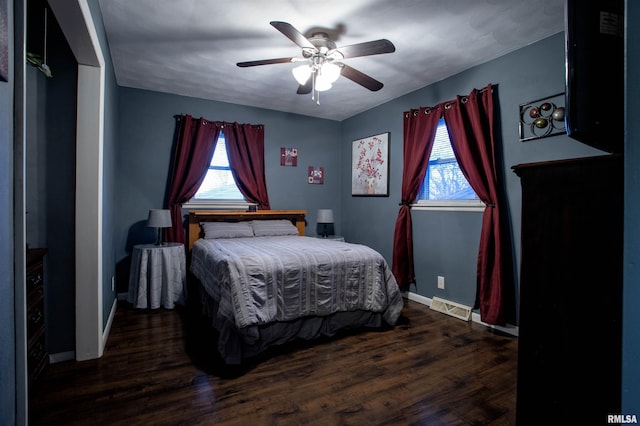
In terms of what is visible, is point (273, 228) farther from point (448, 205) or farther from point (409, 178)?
point (448, 205)

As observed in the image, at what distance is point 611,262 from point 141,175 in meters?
4.31

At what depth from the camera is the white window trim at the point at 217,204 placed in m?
4.12

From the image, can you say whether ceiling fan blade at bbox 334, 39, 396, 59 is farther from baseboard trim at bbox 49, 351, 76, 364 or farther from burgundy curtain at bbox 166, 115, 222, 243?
baseboard trim at bbox 49, 351, 76, 364

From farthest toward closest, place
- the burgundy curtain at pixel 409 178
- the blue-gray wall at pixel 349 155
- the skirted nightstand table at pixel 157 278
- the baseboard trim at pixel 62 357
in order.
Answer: the burgundy curtain at pixel 409 178 < the skirted nightstand table at pixel 157 278 < the blue-gray wall at pixel 349 155 < the baseboard trim at pixel 62 357

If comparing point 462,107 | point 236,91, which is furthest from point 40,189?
point 462,107

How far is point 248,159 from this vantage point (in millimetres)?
4395

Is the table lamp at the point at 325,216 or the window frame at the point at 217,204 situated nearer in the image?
the window frame at the point at 217,204

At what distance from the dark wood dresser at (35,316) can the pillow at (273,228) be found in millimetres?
2308

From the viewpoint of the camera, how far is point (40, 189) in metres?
2.02

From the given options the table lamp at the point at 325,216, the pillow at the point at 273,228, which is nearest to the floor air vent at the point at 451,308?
the table lamp at the point at 325,216

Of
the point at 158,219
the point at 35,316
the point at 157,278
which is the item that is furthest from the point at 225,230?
the point at 35,316

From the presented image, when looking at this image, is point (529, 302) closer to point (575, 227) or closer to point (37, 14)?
point (575, 227)

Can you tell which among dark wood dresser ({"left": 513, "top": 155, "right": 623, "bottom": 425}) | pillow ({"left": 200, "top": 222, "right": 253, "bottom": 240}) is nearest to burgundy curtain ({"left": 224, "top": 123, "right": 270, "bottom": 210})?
pillow ({"left": 200, "top": 222, "right": 253, "bottom": 240})

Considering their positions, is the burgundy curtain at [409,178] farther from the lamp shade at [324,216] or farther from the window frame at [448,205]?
the lamp shade at [324,216]
